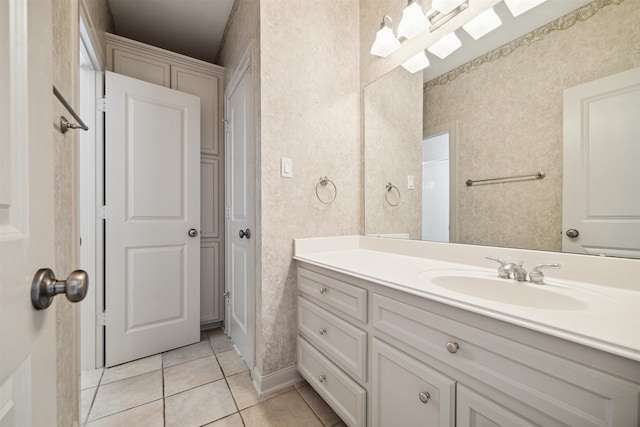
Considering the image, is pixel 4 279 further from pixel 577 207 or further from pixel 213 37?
pixel 213 37

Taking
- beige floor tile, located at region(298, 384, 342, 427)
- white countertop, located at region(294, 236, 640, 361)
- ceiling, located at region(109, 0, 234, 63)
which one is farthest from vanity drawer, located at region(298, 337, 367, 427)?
ceiling, located at region(109, 0, 234, 63)

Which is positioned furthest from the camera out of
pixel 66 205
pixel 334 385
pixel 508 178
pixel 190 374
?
pixel 190 374

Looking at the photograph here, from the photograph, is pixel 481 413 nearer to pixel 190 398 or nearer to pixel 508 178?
pixel 508 178

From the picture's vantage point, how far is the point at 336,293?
46.9 inches

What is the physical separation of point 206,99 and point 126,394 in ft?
7.21

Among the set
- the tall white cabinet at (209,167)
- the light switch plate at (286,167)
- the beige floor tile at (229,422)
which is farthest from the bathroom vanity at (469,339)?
the tall white cabinet at (209,167)

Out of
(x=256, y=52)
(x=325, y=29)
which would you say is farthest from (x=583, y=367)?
(x=325, y=29)

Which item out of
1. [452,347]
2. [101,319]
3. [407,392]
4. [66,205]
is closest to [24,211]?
[66,205]

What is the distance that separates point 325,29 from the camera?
1.67 metres

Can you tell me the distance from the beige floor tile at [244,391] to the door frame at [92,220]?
3.12 feet

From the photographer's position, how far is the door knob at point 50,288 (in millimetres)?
391

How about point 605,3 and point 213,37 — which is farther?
point 213,37

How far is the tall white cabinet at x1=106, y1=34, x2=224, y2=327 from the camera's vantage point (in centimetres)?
221

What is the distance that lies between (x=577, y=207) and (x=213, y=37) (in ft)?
9.47
